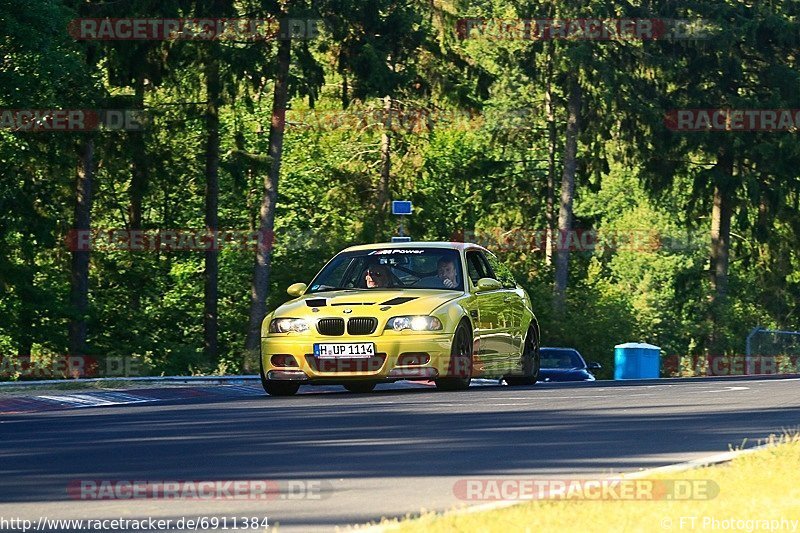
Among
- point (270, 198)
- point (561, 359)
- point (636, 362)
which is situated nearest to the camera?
point (561, 359)

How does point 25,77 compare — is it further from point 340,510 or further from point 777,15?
point 777,15

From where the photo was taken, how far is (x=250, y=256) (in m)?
61.4

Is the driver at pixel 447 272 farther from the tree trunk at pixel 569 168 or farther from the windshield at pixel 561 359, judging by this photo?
the tree trunk at pixel 569 168

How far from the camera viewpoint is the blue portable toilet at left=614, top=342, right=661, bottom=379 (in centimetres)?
4584

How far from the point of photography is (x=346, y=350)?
61.8 ft

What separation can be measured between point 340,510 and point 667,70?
46.5 m

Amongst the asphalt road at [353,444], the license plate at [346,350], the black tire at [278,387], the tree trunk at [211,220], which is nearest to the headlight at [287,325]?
the license plate at [346,350]

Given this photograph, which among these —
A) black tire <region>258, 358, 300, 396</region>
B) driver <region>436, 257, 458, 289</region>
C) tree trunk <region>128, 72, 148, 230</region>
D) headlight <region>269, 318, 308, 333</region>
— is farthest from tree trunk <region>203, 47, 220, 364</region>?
headlight <region>269, 318, 308, 333</region>

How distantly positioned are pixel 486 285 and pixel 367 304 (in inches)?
70.7

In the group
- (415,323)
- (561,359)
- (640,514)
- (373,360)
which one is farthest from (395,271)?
(561,359)

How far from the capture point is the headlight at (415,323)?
62.0ft

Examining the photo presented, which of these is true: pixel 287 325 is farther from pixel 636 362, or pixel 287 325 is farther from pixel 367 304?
pixel 636 362

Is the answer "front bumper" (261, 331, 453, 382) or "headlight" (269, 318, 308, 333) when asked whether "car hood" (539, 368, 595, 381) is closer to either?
"front bumper" (261, 331, 453, 382)

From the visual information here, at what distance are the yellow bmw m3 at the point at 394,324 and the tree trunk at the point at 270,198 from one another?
24.4 meters
